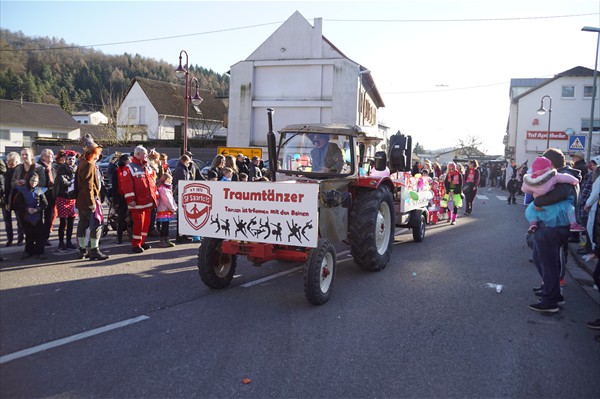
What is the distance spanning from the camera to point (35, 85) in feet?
245

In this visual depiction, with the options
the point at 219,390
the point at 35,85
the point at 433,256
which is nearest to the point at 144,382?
the point at 219,390

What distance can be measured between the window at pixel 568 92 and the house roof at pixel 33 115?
57.5 meters

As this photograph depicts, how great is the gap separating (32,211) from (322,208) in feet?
16.4

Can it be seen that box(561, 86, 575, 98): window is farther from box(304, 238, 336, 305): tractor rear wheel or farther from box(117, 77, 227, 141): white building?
box(304, 238, 336, 305): tractor rear wheel

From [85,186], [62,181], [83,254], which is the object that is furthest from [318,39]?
[83,254]

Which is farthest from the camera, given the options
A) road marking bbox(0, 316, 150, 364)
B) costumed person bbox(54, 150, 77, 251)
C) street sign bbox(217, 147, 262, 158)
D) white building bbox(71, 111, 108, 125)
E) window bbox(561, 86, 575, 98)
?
white building bbox(71, 111, 108, 125)

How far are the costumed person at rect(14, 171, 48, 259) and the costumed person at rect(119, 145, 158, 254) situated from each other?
1358 millimetres

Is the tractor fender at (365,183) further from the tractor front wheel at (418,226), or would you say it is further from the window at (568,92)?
the window at (568,92)

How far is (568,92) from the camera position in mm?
41844

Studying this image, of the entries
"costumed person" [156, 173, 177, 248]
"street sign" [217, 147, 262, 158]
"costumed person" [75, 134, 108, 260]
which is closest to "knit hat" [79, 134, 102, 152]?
"costumed person" [75, 134, 108, 260]

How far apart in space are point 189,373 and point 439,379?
2.11 metres

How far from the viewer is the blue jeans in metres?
5.67

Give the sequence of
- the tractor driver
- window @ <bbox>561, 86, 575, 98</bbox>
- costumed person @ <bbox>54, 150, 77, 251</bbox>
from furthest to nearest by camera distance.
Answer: window @ <bbox>561, 86, 575, 98</bbox>
costumed person @ <bbox>54, 150, 77, 251</bbox>
the tractor driver

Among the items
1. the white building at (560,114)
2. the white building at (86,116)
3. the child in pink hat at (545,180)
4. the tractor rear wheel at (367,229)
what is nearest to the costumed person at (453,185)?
the tractor rear wheel at (367,229)
